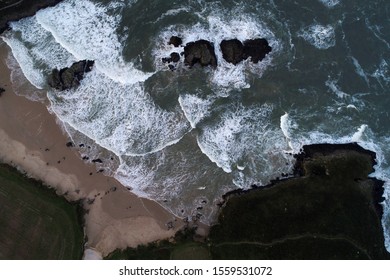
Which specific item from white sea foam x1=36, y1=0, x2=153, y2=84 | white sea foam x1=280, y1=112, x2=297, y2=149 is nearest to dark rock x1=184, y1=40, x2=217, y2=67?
white sea foam x1=36, y1=0, x2=153, y2=84

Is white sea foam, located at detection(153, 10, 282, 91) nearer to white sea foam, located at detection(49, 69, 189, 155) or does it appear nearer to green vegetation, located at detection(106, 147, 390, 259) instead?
white sea foam, located at detection(49, 69, 189, 155)

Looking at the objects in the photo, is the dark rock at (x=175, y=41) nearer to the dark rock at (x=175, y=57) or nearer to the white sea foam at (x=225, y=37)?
the white sea foam at (x=225, y=37)

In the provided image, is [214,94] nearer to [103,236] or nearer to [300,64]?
[300,64]

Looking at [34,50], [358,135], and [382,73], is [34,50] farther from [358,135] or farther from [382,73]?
[382,73]

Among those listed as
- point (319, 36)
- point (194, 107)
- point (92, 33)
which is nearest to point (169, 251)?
point (194, 107)

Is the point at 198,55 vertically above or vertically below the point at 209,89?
above

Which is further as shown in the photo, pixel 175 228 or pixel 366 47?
pixel 366 47

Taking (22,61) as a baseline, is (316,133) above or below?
below

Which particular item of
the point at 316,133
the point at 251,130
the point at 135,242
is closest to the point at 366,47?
the point at 316,133
